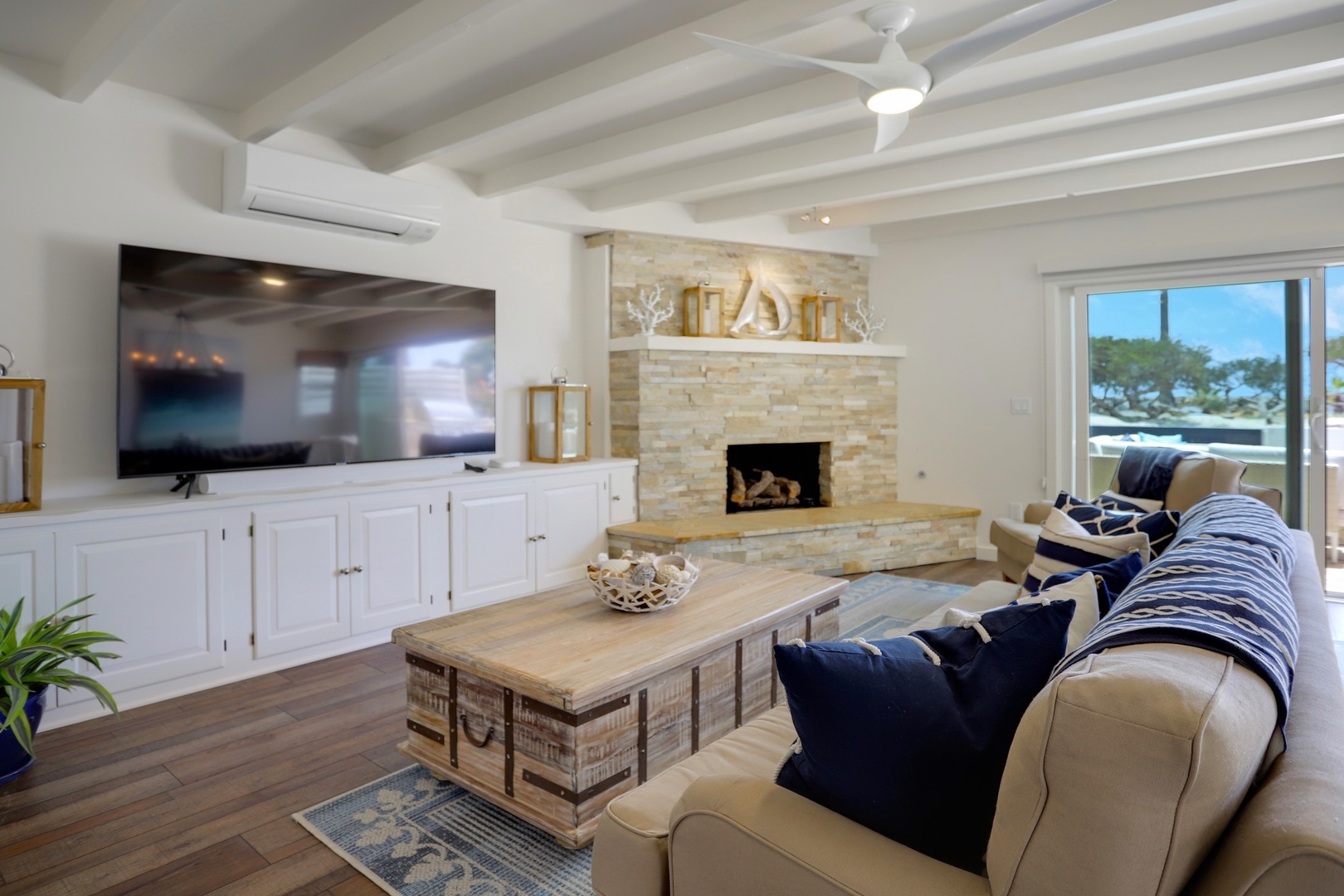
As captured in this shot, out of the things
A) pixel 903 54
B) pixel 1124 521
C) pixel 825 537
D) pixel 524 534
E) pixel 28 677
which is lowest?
pixel 28 677

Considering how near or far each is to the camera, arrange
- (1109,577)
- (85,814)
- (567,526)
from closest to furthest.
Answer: (1109,577), (85,814), (567,526)

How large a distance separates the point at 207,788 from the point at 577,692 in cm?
139

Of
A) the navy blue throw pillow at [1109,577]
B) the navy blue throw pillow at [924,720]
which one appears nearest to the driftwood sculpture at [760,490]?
the navy blue throw pillow at [1109,577]

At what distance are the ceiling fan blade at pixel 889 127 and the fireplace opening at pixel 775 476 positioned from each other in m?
2.93

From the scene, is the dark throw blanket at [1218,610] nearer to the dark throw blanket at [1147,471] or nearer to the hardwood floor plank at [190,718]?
the dark throw blanket at [1147,471]

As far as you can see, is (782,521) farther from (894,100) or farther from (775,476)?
(894,100)

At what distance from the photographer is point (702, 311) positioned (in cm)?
524

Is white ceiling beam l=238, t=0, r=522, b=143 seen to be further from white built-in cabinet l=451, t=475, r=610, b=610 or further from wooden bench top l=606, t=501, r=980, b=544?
wooden bench top l=606, t=501, r=980, b=544

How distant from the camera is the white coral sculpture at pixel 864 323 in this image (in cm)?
593

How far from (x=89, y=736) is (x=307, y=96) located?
2519 millimetres

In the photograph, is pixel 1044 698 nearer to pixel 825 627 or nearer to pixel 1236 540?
pixel 1236 540

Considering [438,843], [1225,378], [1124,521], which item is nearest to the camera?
[438,843]

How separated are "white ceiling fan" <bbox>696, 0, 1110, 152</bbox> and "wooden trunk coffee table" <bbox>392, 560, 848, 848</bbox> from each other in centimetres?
166

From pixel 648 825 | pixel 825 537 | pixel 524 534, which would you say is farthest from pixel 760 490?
pixel 648 825
